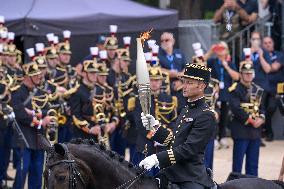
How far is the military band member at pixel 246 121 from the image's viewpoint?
14.8 metres

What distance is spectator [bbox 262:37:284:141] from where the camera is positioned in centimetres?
1895

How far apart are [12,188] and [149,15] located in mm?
6054

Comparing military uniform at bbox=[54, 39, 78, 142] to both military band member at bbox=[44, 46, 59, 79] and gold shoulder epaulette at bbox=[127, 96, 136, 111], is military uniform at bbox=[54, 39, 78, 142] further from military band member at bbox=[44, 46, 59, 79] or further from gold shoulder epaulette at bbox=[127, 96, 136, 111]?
gold shoulder epaulette at bbox=[127, 96, 136, 111]

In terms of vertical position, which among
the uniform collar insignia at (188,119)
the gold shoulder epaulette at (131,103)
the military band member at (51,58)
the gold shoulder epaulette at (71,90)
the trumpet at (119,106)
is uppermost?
the uniform collar insignia at (188,119)

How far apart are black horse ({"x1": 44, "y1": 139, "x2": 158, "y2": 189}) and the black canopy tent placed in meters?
9.46

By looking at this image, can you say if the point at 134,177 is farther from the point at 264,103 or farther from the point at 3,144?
the point at 264,103

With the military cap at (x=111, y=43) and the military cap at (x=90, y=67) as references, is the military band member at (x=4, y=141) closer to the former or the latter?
the military cap at (x=90, y=67)

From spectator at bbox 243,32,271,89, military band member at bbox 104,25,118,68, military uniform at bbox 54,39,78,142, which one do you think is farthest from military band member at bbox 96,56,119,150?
spectator at bbox 243,32,271,89

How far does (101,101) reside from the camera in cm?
1462

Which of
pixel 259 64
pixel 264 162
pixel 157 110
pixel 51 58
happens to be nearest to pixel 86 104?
pixel 157 110

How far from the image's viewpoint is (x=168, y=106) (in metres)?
13.8

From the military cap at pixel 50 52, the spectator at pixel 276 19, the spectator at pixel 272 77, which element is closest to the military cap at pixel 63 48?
the military cap at pixel 50 52

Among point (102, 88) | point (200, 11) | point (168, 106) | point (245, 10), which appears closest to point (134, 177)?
point (168, 106)

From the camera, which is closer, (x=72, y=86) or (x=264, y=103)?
(x=72, y=86)
